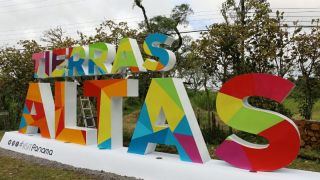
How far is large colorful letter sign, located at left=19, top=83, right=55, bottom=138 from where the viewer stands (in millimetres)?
11195

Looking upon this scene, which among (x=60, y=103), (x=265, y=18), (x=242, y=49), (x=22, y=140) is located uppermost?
(x=265, y=18)

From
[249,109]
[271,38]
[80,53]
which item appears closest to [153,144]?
[249,109]

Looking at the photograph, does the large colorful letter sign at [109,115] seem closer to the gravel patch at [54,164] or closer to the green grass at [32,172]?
the gravel patch at [54,164]

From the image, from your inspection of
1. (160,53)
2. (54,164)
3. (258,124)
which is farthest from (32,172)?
(258,124)

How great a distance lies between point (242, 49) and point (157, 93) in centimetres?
511

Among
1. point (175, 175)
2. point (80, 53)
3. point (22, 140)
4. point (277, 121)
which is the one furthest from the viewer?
point (22, 140)

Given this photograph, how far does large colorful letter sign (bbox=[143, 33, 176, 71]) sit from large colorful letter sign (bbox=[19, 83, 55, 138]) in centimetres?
394

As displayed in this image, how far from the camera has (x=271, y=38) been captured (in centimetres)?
1252

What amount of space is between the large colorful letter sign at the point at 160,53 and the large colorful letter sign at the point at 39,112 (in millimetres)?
3937

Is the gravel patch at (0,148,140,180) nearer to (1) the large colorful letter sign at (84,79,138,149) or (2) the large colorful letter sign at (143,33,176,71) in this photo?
(1) the large colorful letter sign at (84,79,138,149)

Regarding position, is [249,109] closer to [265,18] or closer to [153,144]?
[153,144]

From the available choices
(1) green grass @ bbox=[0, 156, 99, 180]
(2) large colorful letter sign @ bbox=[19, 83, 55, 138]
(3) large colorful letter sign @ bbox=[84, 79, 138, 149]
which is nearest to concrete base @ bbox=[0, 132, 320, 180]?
(3) large colorful letter sign @ bbox=[84, 79, 138, 149]

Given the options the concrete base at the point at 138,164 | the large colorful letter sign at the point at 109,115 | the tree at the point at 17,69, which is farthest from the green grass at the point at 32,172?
the tree at the point at 17,69

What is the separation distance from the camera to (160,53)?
841 cm
